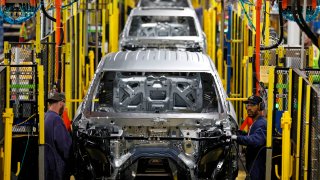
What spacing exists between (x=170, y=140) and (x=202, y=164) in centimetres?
41

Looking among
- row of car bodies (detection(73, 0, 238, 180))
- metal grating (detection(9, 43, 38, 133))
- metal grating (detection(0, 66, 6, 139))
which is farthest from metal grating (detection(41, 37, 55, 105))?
metal grating (detection(0, 66, 6, 139))

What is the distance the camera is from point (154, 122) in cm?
895

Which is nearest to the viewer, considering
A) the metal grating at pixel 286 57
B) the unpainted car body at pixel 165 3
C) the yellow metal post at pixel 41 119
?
the yellow metal post at pixel 41 119

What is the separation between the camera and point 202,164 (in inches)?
354

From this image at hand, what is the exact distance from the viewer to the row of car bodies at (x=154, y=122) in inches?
350

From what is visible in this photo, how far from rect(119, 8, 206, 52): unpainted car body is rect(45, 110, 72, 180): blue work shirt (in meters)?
7.10

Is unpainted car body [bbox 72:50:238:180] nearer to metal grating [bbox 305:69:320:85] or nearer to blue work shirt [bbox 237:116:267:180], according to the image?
blue work shirt [bbox 237:116:267:180]

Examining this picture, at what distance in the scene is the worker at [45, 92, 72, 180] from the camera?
30.3 feet

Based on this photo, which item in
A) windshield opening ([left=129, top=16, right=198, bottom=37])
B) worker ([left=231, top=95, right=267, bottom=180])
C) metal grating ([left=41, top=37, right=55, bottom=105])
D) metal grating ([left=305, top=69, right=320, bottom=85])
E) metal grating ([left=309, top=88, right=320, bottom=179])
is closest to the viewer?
metal grating ([left=309, top=88, right=320, bottom=179])

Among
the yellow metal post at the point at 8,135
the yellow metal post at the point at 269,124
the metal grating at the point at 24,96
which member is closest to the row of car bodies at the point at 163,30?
the metal grating at the point at 24,96

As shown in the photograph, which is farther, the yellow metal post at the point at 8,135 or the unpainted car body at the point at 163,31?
the unpainted car body at the point at 163,31

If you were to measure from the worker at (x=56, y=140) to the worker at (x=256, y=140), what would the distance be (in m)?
1.76

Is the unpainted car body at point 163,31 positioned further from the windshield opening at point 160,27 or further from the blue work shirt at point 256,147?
the blue work shirt at point 256,147

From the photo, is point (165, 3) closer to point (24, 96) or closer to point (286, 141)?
point (24, 96)
